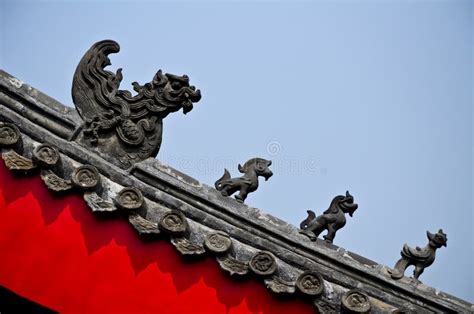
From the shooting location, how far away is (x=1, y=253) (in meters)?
7.14

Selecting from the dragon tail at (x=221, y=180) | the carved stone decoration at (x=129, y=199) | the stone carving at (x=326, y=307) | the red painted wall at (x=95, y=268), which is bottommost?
the red painted wall at (x=95, y=268)

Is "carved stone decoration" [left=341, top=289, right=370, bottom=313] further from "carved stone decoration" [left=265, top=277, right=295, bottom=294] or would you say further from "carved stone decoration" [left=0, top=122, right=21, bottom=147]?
"carved stone decoration" [left=0, top=122, right=21, bottom=147]

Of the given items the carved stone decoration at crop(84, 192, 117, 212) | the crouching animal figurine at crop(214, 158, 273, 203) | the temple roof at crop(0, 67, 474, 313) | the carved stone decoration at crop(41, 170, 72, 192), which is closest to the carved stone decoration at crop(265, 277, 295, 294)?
the temple roof at crop(0, 67, 474, 313)

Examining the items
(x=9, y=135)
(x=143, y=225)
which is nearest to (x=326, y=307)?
(x=143, y=225)

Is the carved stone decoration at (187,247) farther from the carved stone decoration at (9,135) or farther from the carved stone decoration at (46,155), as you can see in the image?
the carved stone decoration at (9,135)

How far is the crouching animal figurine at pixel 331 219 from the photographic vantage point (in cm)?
766

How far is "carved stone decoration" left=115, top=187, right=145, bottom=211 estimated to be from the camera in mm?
7309

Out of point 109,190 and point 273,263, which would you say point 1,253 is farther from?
point 273,263

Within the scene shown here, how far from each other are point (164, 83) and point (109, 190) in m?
1.19

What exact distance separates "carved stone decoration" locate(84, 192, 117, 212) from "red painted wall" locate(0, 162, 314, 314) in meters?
0.13

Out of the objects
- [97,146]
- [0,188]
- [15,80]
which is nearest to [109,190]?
[97,146]

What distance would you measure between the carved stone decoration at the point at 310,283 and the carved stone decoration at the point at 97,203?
176 centimetres

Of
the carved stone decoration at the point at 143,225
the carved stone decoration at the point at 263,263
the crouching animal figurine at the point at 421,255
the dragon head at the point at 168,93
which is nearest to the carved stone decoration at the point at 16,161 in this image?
the carved stone decoration at the point at 143,225

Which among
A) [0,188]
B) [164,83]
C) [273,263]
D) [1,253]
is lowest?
[1,253]
